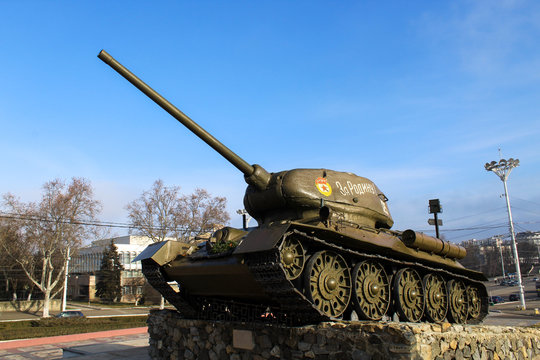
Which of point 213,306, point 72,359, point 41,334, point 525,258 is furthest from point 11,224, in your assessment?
point 525,258

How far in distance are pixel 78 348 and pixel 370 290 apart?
11127 millimetres

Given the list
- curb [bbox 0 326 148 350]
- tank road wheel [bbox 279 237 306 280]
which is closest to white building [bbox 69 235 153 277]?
curb [bbox 0 326 148 350]

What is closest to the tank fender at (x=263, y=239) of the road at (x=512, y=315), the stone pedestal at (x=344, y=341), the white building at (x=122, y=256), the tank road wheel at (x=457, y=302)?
the stone pedestal at (x=344, y=341)

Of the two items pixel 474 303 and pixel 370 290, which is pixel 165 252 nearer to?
pixel 370 290

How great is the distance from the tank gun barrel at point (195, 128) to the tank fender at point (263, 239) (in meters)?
2.19

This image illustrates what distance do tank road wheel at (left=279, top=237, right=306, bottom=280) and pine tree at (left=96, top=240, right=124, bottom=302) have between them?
50943 mm

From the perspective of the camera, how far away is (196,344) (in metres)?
10.0

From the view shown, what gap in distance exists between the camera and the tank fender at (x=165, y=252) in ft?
32.2

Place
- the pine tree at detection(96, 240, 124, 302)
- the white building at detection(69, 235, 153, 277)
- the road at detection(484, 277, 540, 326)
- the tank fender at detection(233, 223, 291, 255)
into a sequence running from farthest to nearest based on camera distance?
the white building at detection(69, 235, 153, 277), the pine tree at detection(96, 240, 124, 302), the road at detection(484, 277, 540, 326), the tank fender at detection(233, 223, 291, 255)

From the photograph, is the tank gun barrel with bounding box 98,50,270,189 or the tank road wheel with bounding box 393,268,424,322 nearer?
the tank gun barrel with bounding box 98,50,270,189

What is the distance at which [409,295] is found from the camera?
32.5 ft

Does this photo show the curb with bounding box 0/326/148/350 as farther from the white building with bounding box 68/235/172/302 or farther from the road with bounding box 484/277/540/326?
the white building with bounding box 68/235/172/302

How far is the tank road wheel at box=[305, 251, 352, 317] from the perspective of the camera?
26.1 feet

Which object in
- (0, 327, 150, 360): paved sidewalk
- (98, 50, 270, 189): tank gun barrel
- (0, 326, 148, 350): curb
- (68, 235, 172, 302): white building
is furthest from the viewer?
(68, 235, 172, 302): white building
